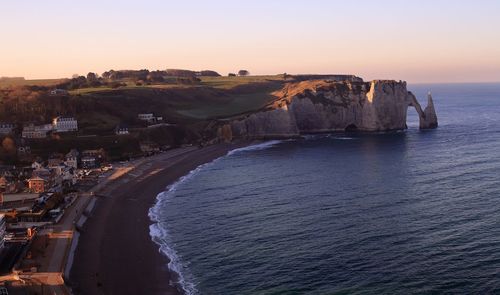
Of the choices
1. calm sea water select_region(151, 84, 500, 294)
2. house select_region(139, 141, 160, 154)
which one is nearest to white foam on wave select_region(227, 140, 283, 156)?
house select_region(139, 141, 160, 154)

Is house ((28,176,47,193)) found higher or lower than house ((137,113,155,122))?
lower

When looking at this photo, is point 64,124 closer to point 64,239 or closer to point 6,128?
point 6,128

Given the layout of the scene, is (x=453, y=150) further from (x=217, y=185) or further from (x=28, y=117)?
(x=28, y=117)

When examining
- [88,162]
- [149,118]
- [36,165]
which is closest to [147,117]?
[149,118]

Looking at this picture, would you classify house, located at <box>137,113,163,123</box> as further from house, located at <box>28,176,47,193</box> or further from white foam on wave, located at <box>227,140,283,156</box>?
house, located at <box>28,176,47,193</box>

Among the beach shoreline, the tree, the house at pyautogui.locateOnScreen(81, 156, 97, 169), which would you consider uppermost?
the tree

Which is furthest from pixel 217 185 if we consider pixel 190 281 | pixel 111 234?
pixel 190 281
